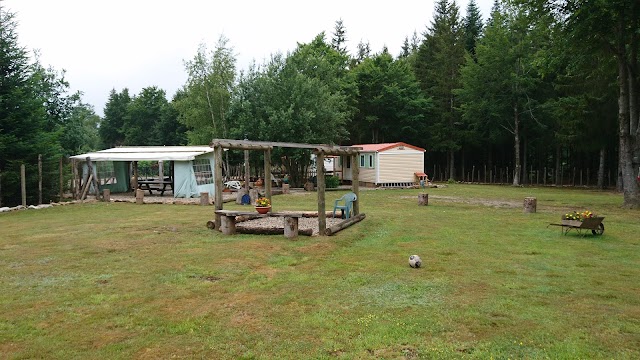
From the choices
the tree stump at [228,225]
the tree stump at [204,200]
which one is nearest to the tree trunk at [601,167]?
the tree stump at [204,200]

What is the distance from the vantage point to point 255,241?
9.97 m

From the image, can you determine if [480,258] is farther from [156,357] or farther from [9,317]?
[9,317]

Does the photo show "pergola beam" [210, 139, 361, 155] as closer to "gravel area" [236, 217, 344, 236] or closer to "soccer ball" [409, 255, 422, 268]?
"gravel area" [236, 217, 344, 236]

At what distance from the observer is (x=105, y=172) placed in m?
24.2

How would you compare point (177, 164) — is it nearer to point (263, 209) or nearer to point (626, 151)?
point (263, 209)

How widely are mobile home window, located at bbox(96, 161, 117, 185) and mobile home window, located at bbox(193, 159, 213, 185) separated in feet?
18.7

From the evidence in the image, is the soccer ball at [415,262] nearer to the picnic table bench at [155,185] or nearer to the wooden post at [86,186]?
the wooden post at [86,186]

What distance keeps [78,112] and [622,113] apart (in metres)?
33.1

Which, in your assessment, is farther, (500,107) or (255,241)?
(500,107)

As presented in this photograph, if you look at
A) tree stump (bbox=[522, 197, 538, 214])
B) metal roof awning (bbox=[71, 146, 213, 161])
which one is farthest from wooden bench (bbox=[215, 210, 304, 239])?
metal roof awning (bbox=[71, 146, 213, 161])

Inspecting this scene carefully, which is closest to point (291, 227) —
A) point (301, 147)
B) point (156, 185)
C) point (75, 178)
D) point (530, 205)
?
point (301, 147)

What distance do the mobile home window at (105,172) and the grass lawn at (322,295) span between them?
507 inches

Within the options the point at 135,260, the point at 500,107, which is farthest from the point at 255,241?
the point at 500,107

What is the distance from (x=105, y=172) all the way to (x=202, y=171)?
6001 mm
